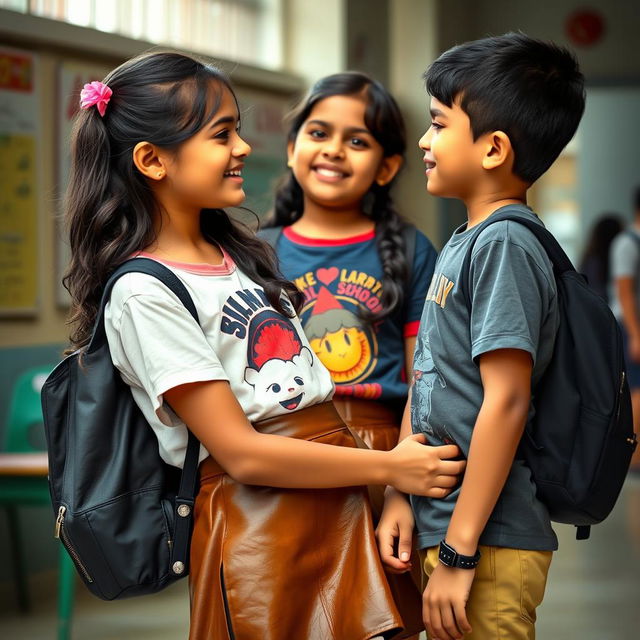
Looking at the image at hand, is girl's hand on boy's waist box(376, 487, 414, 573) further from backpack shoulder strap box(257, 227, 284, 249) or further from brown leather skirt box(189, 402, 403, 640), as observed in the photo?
backpack shoulder strap box(257, 227, 284, 249)

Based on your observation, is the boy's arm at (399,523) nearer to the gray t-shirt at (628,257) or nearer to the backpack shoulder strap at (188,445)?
the backpack shoulder strap at (188,445)

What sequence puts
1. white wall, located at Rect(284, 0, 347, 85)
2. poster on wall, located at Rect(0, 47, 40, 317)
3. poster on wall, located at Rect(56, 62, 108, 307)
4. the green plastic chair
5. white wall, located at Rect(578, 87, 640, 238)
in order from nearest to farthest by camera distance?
the green plastic chair, poster on wall, located at Rect(0, 47, 40, 317), poster on wall, located at Rect(56, 62, 108, 307), white wall, located at Rect(284, 0, 347, 85), white wall, located at Rect(578, 87, 640, 238)

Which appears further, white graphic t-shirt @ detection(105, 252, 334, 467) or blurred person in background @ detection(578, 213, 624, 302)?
blurred person in background @ detection(578, 213, 624, 302)

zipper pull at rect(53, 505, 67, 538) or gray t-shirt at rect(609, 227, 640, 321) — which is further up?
gray t-shirt at rect(609, 227, 640, 321)

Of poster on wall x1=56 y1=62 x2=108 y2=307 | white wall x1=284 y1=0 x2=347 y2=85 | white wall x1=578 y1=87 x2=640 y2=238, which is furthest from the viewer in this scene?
white wall x1=578 y1=87 x2=640 y2=238

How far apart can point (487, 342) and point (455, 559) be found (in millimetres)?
→ 275

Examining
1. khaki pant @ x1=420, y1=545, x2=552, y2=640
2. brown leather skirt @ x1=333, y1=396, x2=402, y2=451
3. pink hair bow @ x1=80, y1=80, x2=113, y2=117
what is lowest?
khaki pant @ x1=420, y1=545, x2=552, y2=640

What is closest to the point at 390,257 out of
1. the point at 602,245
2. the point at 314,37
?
the point at 314,37

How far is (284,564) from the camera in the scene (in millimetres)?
1288

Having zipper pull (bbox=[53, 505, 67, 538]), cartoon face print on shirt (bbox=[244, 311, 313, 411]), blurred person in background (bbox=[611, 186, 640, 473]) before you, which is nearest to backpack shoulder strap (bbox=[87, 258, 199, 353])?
cartoon face print on shirt (bbox=[244, 311, 313, 411])

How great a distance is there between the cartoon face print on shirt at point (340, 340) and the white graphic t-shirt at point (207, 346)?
0.26 metres

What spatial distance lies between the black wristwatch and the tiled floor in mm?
1833

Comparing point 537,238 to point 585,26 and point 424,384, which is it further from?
point 585,26

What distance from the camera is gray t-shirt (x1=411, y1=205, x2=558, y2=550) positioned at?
125 centimetres
